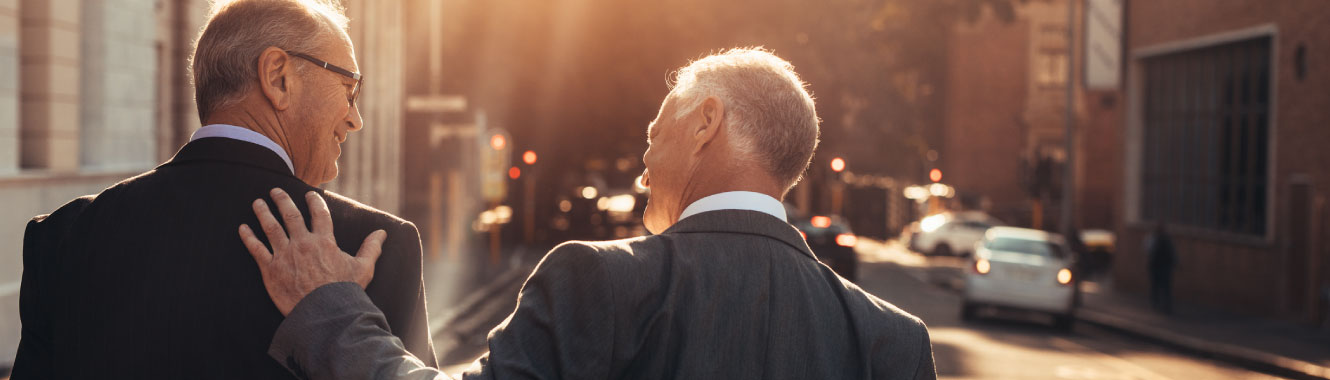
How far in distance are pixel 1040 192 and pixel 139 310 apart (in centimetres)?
2624

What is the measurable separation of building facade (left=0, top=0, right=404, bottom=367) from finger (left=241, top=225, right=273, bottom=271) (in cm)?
1003

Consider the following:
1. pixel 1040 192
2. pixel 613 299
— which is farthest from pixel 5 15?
pixel 1040 192

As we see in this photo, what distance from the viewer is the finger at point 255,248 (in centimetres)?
→ 236

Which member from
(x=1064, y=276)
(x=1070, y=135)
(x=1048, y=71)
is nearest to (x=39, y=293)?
(x=1064, y=276)

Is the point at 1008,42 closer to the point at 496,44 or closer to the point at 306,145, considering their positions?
the point at 496,44

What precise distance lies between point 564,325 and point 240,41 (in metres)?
0.82

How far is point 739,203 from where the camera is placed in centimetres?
234

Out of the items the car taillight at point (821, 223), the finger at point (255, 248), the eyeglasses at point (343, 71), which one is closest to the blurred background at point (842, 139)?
the car taillight at point (821, 223)

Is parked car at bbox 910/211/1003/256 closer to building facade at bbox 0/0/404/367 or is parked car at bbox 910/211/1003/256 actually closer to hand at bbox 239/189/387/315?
building facade at bbox 0/0/404/367

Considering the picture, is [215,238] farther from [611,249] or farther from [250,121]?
[611,249]

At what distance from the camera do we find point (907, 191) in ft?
177

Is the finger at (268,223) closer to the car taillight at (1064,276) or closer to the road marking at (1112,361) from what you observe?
the road marking at (1112,361)

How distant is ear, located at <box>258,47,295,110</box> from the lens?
2.48 m

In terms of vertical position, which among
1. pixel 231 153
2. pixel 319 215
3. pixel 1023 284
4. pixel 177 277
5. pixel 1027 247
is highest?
pixel 231 153
